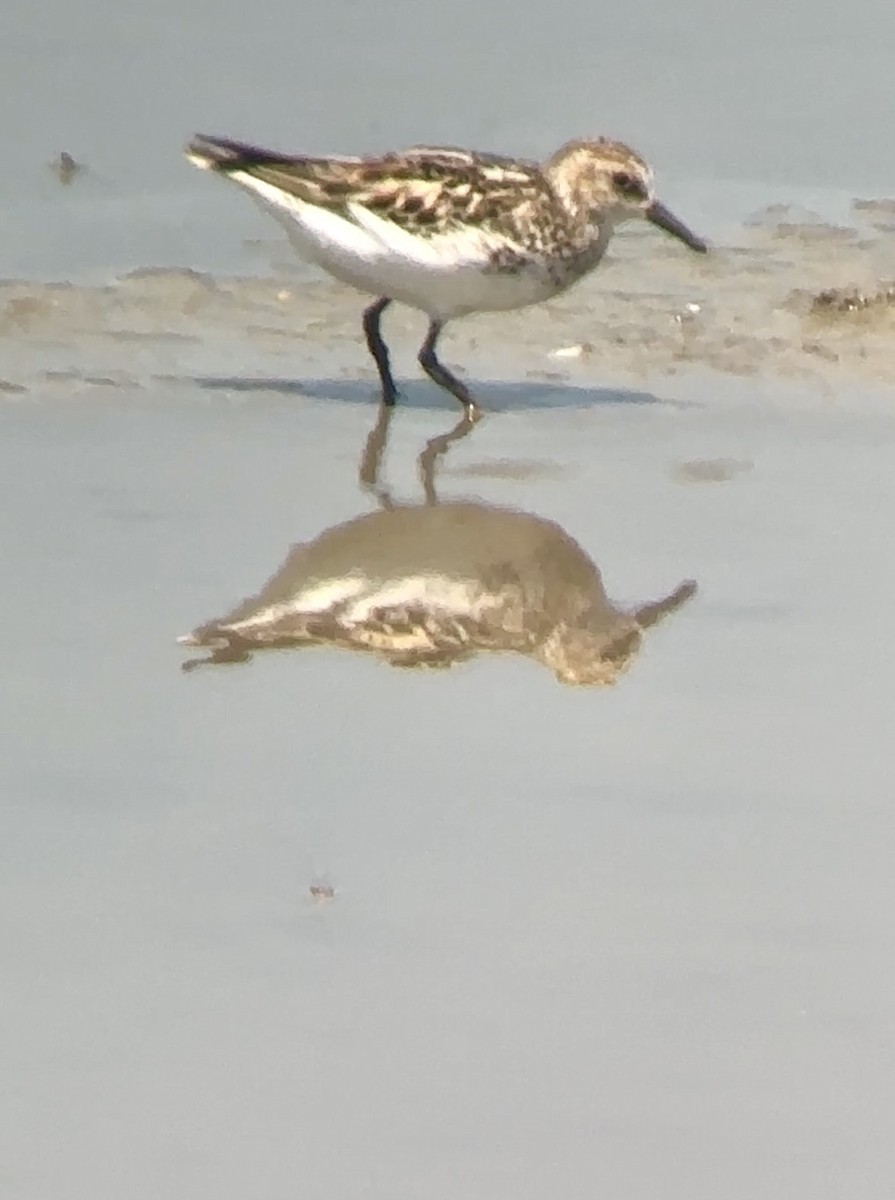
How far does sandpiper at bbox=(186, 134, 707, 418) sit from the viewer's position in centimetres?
794

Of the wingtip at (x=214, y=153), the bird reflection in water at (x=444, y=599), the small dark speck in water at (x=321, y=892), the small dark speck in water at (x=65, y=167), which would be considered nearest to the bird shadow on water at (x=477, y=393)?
the wingtip at (x=214, y=153)

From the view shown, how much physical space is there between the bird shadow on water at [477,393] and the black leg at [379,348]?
0.21ft

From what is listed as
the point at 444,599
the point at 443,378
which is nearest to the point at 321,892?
the point at 444,599

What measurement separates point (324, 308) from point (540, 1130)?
525 cm

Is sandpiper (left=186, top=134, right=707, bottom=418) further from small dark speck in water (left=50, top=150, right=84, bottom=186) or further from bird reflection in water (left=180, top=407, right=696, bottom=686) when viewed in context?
small dark speck in water (left=50, top=150, right=84, bottom=186)

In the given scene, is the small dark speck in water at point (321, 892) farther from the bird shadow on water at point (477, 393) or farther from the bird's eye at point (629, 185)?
the bird's eye at point (629, 185)

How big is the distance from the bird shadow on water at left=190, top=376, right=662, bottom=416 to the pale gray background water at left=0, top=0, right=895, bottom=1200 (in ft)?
0.08

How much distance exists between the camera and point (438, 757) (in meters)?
5.61

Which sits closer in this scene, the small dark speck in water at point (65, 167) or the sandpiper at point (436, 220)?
the sandpiper at point (436, 220)

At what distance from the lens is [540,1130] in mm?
4250

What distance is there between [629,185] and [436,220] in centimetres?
80

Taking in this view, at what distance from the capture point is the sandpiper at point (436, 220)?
7.94m

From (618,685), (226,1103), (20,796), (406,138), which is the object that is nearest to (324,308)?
(406,138)

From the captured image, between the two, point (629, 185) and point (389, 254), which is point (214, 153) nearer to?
point (389, 254)
